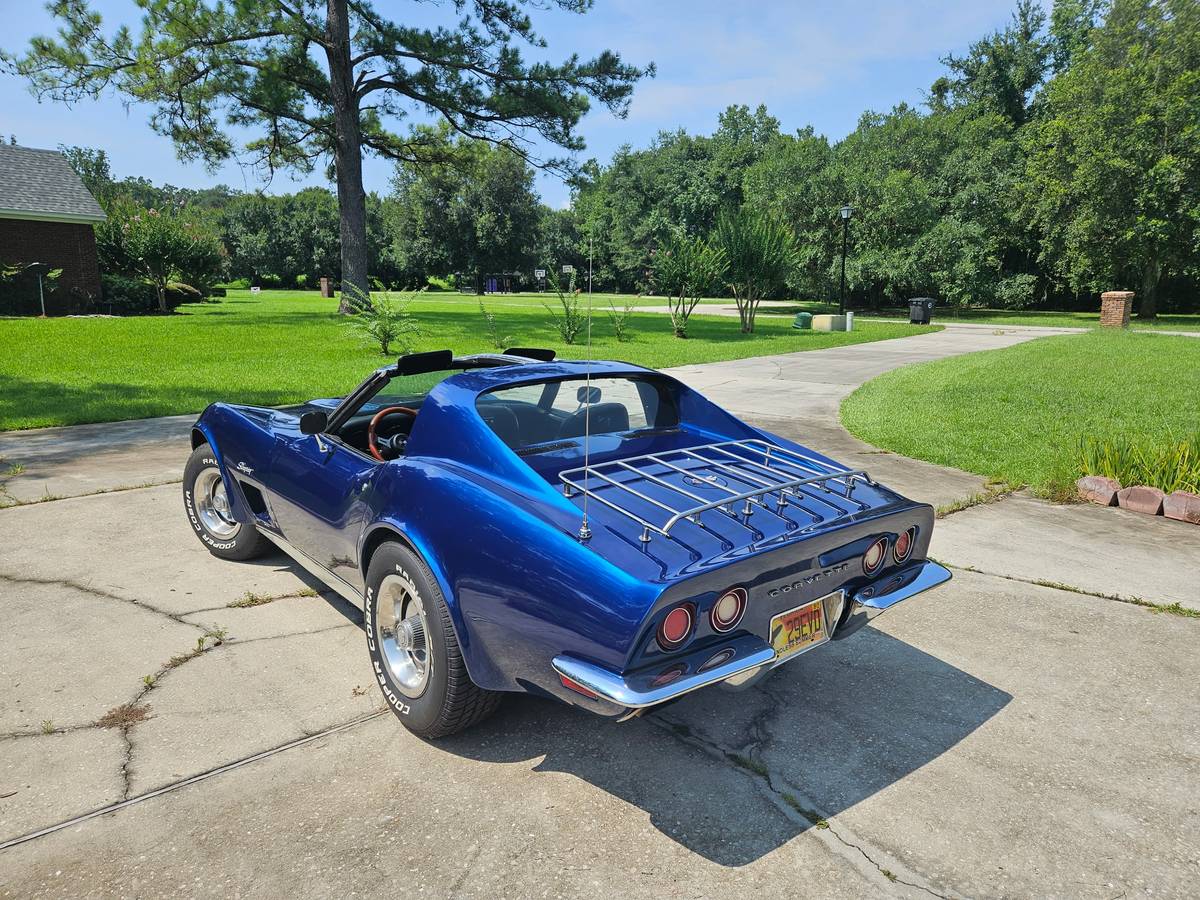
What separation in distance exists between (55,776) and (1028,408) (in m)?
10.5

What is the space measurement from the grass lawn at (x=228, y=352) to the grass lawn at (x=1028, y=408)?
5.05 m

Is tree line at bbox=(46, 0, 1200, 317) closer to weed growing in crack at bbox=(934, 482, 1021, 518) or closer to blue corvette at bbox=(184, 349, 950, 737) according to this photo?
weed growing in crack at bbox=(934, 482, 1021, 518)

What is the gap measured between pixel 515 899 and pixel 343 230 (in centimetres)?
2386

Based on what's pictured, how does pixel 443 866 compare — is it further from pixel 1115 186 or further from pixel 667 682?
pixel 1115 186

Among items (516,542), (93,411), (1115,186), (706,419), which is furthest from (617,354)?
(1115,186)

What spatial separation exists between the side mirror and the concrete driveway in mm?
973

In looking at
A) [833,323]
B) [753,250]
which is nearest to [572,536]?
[753,250]

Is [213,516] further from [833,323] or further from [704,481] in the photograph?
[833,323]

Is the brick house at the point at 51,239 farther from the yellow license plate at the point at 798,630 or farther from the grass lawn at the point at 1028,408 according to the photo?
the yellow license plate at the point at 798,630

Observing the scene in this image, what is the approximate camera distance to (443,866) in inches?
89.4

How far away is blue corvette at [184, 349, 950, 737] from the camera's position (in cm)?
236

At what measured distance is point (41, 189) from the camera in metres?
26.9

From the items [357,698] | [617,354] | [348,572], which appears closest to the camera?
[357,698]

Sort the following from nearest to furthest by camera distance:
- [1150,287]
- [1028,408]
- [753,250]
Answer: [1028,408] → [753,250] → [1150,287]
